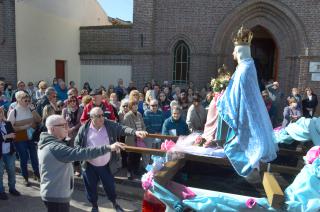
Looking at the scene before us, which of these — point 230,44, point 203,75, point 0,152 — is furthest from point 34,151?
point 230,44

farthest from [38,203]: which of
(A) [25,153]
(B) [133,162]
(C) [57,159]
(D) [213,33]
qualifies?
(D) [213,33]

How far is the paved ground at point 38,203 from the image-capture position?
545 centimetres

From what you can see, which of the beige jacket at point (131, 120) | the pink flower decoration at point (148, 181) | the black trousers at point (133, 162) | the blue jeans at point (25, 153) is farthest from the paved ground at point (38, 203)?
the pink flower decoration at point (148, 181)

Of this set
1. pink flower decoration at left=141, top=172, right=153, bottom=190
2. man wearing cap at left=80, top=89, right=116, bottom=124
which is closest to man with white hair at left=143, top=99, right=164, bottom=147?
man wearing cap at left=80, top=89, right=116, bottom=124

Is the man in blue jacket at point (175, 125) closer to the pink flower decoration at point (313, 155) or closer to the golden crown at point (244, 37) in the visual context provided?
the golden crown at point (244, 37)

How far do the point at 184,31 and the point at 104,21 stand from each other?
8.70 m

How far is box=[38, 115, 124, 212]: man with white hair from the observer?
11.6 ft

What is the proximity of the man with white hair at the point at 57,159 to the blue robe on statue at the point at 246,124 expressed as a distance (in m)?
1.28

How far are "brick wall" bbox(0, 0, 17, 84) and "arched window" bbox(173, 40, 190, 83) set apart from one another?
20.2ft

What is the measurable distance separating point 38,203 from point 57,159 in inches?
98.1

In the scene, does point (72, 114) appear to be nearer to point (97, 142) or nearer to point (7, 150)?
point (7, 150)

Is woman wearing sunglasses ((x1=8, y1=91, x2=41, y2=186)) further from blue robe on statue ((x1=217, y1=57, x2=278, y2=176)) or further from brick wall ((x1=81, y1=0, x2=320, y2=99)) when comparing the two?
brick wall ((x1=81, y1=0, x2=320, y2=99))

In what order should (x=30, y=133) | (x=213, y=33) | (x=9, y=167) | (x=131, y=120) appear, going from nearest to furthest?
(x=9, y=167) < (x=30, y=133) < (x=131, y=120) < (x=213, y=33)

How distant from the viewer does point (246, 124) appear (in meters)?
3.60
